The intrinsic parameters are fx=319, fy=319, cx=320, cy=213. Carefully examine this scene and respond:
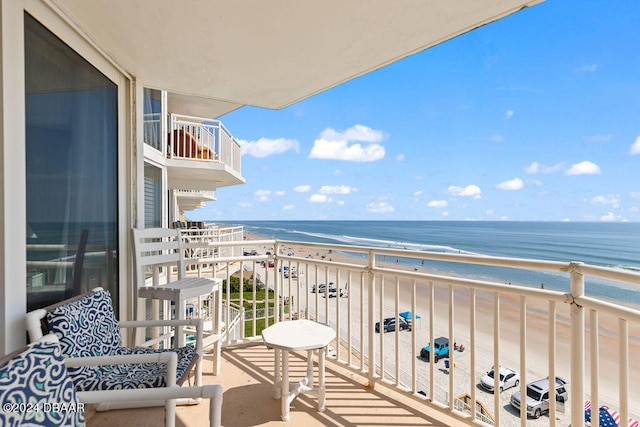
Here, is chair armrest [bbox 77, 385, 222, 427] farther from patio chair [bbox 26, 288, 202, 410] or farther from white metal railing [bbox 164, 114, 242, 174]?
white metal railing [bbox 164, 114, 242, 174]

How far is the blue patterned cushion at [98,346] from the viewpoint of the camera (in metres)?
1.34

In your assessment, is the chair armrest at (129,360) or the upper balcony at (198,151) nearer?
the chair armrest at (129,360)

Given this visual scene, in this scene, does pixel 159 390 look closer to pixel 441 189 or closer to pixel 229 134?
pixel 229 134

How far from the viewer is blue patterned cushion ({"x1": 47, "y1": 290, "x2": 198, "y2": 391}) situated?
134 centimetres

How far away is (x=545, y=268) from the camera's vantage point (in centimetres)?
144

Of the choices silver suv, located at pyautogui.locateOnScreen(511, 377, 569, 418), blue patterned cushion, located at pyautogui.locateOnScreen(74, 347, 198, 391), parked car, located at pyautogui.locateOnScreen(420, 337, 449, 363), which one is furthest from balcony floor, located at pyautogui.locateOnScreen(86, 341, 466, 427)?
parked car, located at pyautogui.locateOnScreen(420, 337, 449, 363)

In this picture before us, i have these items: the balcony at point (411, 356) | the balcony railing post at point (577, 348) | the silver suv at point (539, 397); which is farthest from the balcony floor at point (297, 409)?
the silver suv at point (539, 397)

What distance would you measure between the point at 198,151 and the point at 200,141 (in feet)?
1.12

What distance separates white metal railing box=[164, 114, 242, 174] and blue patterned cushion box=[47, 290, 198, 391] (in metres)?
4.87

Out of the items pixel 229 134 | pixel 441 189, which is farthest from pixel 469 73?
pixel 229 134

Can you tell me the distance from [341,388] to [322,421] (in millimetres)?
396

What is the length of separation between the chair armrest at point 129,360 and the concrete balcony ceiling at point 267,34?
1.59m

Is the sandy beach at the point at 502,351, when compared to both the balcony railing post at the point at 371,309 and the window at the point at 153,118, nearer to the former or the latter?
the balcony railing post at the point at 371,309

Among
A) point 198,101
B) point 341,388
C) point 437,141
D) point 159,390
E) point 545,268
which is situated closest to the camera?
point 159,390
